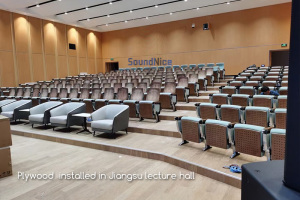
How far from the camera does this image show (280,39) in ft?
16.5

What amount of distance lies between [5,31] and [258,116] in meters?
5.26

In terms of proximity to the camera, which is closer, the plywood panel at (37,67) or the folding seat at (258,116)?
the folding seat at (258,116)

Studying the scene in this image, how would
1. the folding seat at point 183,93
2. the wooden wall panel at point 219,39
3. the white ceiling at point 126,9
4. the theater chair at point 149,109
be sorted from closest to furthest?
the theater chair at point 149,109
the folding seat at point 183,93
the white ceiling at point 126,9
the wooden wall panel at point 219,39

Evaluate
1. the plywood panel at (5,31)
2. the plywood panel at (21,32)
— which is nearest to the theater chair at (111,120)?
the plywood panel at (5,31)

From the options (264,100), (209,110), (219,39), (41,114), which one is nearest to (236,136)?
(209,110)

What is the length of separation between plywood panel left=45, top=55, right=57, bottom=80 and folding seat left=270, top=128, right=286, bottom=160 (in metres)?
5.67

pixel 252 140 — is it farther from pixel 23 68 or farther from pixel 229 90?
pixel 23 68

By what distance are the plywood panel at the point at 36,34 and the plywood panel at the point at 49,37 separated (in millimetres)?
136

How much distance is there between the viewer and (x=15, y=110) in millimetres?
2566

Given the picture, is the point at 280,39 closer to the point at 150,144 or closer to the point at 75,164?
the point at 150,144

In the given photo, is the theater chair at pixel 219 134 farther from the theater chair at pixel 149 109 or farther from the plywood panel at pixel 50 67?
the plywood panel at pixel 50 67

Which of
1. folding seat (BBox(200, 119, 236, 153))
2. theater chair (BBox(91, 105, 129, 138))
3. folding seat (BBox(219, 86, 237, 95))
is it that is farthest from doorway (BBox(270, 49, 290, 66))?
folding seat (BBox(200, 119, 236, 153))

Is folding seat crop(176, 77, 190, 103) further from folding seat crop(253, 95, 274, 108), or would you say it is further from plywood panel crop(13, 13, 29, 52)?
plywood panel crop(13, 13, 29, 52)

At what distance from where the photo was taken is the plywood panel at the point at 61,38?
6031 millimetres
